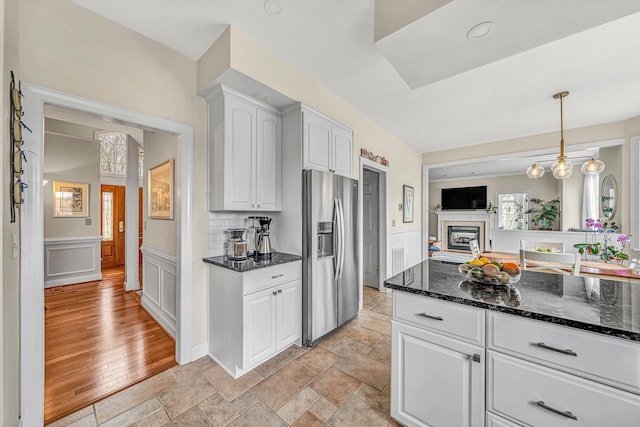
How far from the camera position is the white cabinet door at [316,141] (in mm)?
2574

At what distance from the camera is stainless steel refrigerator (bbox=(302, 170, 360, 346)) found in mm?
2479

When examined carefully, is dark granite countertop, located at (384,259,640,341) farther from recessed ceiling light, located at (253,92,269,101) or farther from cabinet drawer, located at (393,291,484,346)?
recessed ceiling light, located at (253,92,269,101)

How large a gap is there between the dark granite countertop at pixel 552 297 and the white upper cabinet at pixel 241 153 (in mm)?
1556

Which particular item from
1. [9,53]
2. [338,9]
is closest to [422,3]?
[338,9]

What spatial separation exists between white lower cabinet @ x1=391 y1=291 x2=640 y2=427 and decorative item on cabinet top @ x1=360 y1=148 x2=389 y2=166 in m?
2.52

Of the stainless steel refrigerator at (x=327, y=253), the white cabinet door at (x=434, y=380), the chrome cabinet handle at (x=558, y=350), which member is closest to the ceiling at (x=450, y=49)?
the stainless steel refrigerator at (x=327, y=253)

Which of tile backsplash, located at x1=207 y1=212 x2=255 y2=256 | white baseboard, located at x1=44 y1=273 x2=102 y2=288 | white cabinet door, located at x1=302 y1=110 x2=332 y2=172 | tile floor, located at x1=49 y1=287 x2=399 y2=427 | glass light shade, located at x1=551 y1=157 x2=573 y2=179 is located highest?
white cabinet door, located at x1=302 y1=110 x2=332 y2=172

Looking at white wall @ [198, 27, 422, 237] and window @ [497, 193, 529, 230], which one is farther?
window @ [497, 193, 529, 230]

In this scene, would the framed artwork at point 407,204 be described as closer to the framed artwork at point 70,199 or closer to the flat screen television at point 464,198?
the flat screen television at point 464,198

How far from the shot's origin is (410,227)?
16.7 feet

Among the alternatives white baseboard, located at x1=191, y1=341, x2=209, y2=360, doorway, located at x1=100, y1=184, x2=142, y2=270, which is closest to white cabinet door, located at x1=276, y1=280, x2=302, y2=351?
white baseboard, located at x1=191, y1=341, x2=209, y2=360

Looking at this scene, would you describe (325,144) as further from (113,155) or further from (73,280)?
(113,155)

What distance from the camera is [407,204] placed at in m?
4.88

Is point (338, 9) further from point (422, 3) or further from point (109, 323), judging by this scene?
point (109, 323)
